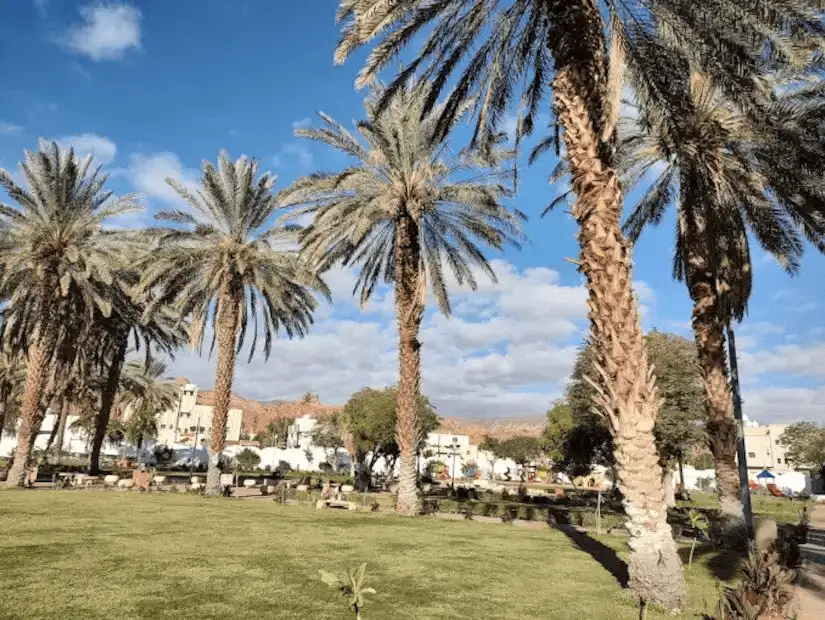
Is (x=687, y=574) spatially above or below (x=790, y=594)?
below

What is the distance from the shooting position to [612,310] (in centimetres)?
912

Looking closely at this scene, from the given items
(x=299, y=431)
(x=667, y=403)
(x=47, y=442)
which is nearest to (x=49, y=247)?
(x=667, y=403)

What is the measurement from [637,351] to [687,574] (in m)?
4.84

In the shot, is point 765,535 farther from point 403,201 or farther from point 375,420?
point 375,420

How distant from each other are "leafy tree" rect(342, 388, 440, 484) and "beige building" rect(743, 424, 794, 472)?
7144 cm

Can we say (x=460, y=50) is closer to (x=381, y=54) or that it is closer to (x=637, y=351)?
(x=381, y=54)

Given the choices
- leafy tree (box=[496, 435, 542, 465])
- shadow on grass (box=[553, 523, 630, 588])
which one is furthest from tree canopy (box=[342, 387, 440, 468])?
leafy tree (box=[496, 435, 542, 465])

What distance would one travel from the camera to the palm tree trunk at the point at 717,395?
1414cm

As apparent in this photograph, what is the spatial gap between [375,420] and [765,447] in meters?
80.4

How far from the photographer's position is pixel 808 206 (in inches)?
561

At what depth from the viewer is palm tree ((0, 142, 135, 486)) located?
2302 cm

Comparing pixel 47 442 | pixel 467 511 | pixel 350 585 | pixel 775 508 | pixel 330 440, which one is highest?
pixel 350 585

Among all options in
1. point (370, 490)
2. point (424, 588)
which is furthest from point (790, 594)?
point (370, 490)

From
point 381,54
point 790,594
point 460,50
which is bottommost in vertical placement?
point 790,594
